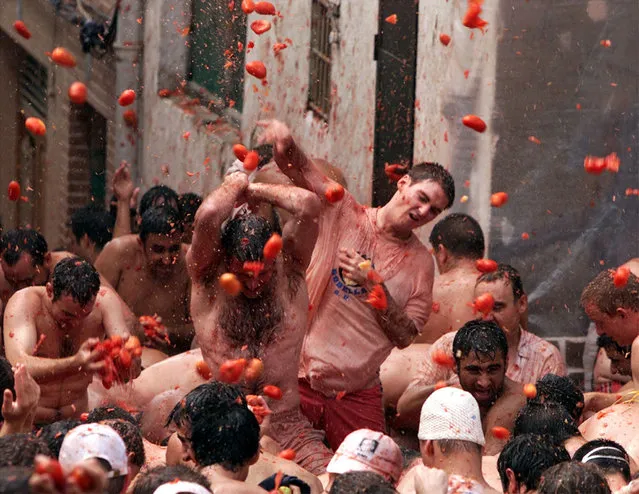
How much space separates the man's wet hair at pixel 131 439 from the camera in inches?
239

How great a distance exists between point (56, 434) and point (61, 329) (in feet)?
7.58

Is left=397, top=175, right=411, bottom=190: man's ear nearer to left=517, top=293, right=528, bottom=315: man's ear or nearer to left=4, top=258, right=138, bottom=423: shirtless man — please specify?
left=517, top=293, right=528, bottom=315: man's ear

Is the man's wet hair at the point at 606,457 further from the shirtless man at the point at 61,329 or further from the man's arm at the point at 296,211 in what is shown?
the shirtless man at the point at 61,329

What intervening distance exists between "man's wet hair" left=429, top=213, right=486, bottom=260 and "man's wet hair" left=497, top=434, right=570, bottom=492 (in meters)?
3.29

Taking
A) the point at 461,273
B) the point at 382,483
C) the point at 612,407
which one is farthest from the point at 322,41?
the point at 382,483

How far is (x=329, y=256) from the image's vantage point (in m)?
7.91

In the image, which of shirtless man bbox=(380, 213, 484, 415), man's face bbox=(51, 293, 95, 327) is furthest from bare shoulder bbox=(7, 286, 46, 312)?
shirtless man bbox=(380, 213, 484, 415)

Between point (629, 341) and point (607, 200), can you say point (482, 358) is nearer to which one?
point (629, 341)

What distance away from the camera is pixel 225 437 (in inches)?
231

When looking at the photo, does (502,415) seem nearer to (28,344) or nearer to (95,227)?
(28,344)

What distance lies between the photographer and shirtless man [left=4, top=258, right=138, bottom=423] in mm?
7816

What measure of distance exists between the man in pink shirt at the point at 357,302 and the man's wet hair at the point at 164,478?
2388 mm

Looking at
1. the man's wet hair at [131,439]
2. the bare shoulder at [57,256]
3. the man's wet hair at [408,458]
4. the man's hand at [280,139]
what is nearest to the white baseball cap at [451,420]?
the man's wet hair at [408,458]

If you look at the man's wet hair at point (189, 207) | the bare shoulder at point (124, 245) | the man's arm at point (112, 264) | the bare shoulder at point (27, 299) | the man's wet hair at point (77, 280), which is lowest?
the man's arm at point (112, 264)
